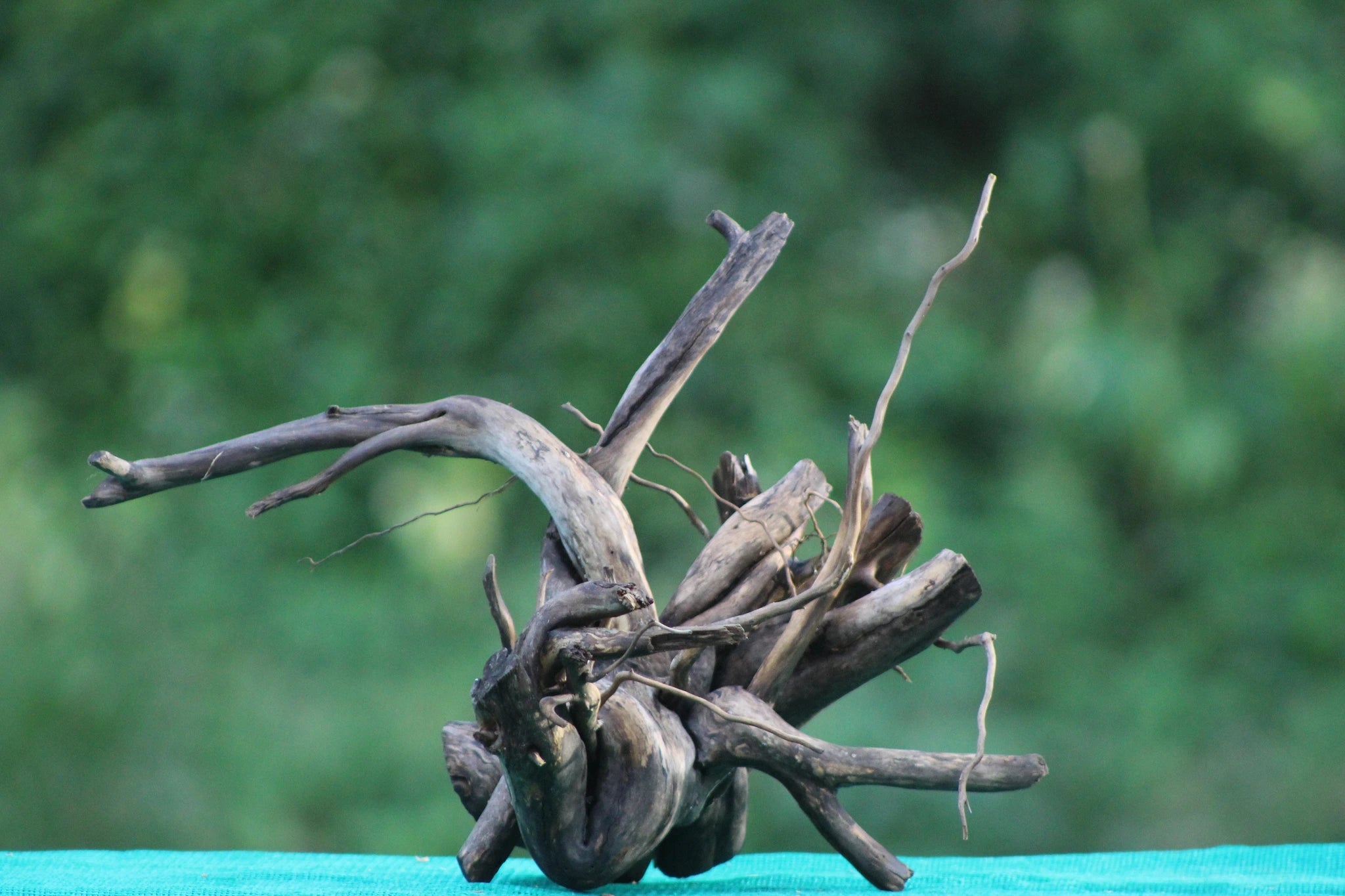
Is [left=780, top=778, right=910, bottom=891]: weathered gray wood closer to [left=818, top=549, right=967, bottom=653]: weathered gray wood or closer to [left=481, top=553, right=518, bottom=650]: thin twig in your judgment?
[left=818, top=549, right=967, bottom=653]: weathered gray wood

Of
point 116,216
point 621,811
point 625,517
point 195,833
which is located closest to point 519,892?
point 621,811

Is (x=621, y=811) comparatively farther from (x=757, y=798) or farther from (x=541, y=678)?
(x=757, y=798)

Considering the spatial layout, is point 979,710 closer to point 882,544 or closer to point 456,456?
point 882,544

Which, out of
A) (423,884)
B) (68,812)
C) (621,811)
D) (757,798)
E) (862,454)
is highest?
(862,454)

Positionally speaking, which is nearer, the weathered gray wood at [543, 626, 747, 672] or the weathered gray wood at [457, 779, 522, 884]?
the weathered gray wood at [543, 626, 747, 672]

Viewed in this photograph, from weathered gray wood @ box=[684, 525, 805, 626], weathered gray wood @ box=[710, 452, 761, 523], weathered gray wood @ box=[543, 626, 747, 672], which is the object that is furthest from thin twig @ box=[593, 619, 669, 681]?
weathered gray wood @ box=[710, 452, 761, 523]

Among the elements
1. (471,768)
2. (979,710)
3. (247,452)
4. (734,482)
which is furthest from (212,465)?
(979,710)
